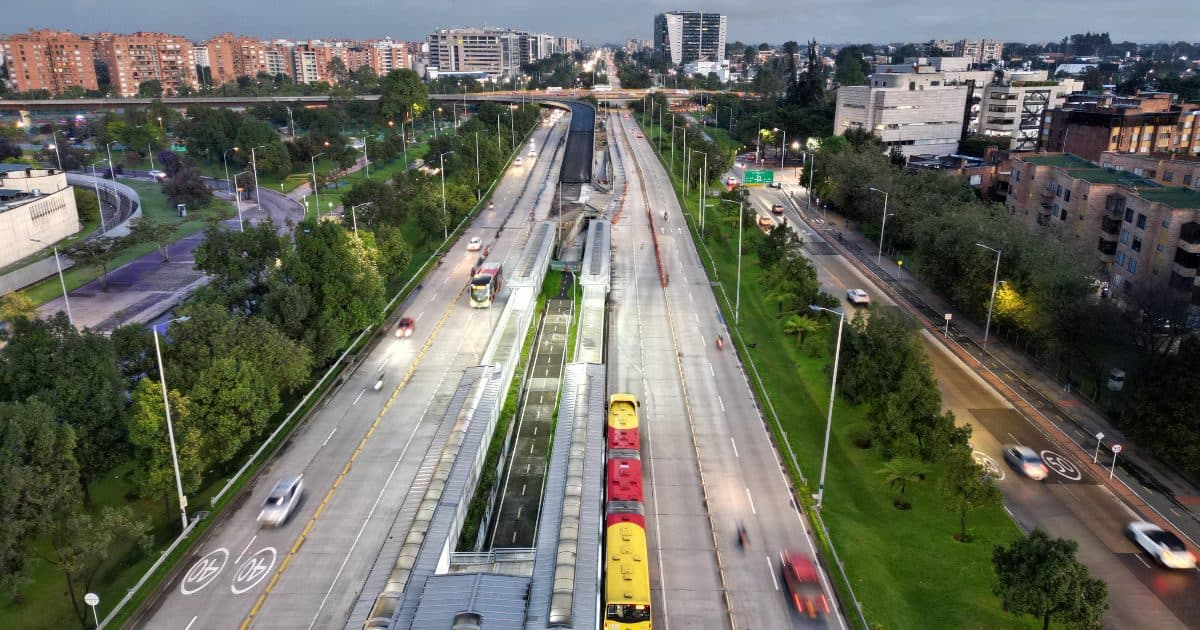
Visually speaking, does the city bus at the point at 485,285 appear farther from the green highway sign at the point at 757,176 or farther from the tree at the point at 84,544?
the green highway sign at the point at 757,176

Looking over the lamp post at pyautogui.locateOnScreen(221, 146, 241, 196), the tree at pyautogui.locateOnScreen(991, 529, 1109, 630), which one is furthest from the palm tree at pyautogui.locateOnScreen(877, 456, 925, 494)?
the lamp post at pyautogui.locateOnScreen(221, 146, 241, 196)

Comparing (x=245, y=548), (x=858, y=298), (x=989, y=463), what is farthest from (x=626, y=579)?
(x=858, y=298)

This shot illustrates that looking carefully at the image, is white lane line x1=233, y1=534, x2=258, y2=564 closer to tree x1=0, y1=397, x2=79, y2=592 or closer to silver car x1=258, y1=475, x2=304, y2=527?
silver car x1=258, y1=475, x2=304, y2=527

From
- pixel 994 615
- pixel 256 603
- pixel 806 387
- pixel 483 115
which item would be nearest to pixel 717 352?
pixel 806 387

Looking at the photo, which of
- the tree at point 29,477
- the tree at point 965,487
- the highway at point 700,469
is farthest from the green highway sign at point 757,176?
the tree at point 29,477

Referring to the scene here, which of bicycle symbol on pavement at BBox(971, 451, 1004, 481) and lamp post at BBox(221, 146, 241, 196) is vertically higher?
lamp post at BBox(221, 146, 241, 196)

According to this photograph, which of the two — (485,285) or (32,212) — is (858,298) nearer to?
(485,285)
